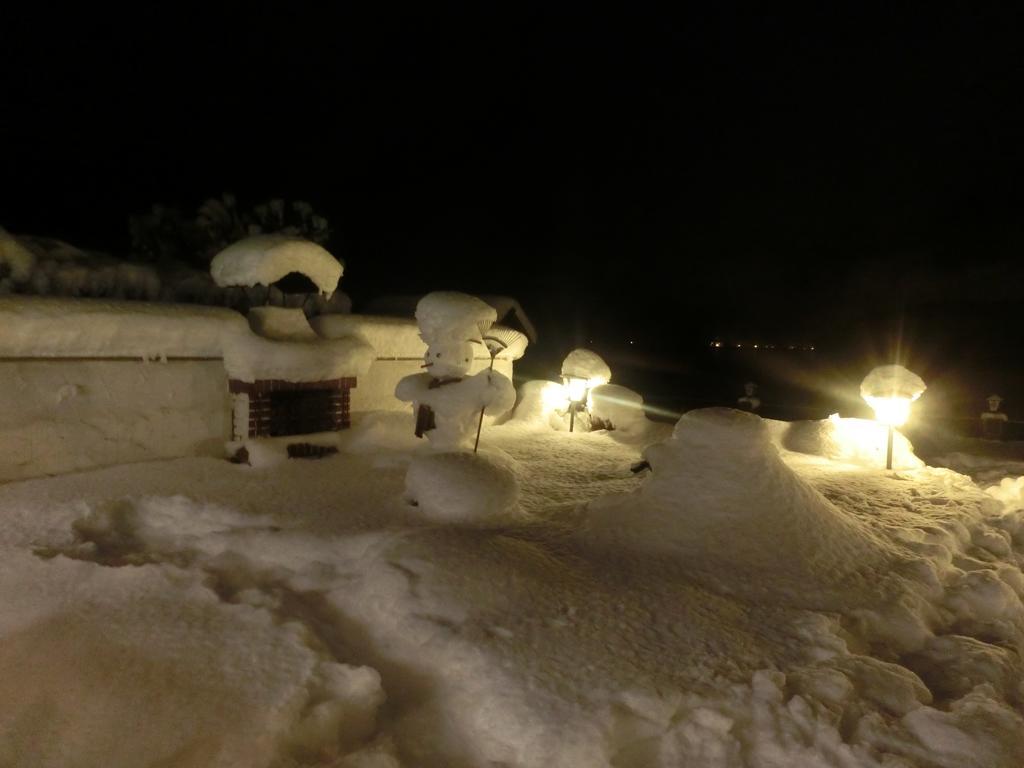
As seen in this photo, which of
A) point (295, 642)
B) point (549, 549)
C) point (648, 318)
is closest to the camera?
point (295, 642)

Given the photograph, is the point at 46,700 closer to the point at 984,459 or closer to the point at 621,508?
the point at 621,508

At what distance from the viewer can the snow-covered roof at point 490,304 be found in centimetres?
1143

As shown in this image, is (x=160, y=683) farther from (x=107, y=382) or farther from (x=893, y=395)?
(x=893, y=395)

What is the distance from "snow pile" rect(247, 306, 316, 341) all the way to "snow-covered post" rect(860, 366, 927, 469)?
7.42 meters

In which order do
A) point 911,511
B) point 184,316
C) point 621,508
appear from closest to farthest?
1. point 621,508
2. point 911,511
3. point 184,316

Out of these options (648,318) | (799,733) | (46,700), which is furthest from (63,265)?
(648,318)

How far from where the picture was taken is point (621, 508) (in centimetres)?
519

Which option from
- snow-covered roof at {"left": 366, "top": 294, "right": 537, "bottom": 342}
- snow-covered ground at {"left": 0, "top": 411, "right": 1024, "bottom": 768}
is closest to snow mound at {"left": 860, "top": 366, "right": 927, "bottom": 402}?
snow-covered ground at {"left": 0, "top": 411, "right": 1024, "bottom": 768}

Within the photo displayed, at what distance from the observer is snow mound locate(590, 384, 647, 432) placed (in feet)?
34.0

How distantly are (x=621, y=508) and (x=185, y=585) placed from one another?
3.26 metres

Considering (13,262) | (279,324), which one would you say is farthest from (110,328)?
(279,324)

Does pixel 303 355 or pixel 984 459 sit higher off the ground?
pixel 303 355

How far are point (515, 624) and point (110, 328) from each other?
17.0 feet

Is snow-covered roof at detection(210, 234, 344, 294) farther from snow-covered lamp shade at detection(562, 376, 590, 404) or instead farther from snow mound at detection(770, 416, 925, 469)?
snow mound at detection(770, 416, 925, 469)
